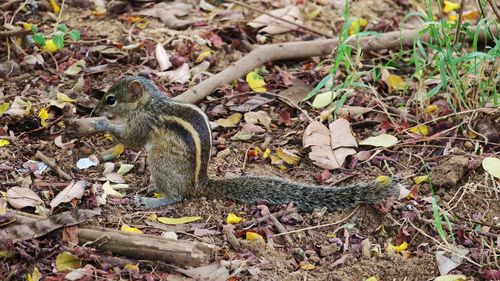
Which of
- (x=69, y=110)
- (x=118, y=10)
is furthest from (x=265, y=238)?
(x=118, y=10)

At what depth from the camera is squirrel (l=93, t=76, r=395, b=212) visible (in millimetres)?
5824

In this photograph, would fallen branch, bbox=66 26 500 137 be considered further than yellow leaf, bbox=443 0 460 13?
No

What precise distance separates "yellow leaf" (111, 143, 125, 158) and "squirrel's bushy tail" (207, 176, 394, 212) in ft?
3.22

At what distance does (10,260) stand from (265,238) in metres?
1.63

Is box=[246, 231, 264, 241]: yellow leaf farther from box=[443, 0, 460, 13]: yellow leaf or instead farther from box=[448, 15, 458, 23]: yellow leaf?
box=[443, 0, 460, 13]: yellow leaf

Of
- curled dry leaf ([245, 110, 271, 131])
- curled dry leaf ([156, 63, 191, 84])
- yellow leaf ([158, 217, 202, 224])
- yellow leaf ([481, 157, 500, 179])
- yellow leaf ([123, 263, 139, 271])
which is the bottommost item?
curled dry leaf ([245, 110, 271, 131])

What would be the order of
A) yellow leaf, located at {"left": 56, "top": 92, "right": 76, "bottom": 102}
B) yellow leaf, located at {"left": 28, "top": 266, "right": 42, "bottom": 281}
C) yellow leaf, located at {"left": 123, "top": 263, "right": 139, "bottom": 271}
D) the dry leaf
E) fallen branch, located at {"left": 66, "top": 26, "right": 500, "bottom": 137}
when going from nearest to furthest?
yellow leaf, located at {"left": 28, "top": 266, "right": 42, "bottom": 281} < yellow leaf, located at {"left": 123, "top": 263, "right": 139, "bottom": 271} < yellow leaf, located at {"left": 56, "top": 92, "right": 76, "bottom": 102} < fallen branch, located at {"left": 66, "top": 26, "right": 500, "bottom": 137} < the dry leaf

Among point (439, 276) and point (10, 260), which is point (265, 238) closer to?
point (439, 276)

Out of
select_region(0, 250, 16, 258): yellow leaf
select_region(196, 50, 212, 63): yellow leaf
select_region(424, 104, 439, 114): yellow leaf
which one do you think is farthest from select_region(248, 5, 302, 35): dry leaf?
select_region(0, 250, 16, 258): yellow leaf

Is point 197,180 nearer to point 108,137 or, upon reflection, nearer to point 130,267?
point 130,267

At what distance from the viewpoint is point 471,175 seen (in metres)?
6.21

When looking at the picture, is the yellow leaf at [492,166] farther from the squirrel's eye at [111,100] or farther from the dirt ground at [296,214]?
the squirrel's eye at [111,100]

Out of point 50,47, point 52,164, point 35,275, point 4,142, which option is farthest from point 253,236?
point 50,47

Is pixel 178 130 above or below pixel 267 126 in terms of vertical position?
above
